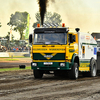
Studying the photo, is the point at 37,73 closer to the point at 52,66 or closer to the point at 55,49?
the point at 52,66

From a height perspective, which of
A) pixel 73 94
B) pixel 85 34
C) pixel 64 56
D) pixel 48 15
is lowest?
pixel 73 94

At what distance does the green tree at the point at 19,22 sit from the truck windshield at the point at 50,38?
301ft

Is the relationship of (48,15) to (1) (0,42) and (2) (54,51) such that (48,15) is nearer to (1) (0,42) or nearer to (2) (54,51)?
(1) (0,42)

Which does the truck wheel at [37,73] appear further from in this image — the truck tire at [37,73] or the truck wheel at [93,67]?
the truck wheel at [93,67]

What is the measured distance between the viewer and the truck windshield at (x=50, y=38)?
17469 millimetres

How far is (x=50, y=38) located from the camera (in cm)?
1758

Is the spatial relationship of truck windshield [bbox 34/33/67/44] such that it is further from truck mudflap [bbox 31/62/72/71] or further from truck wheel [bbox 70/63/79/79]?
truck wheel [bbox 70/63/79/79]

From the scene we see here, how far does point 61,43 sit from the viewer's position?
17.4 meters

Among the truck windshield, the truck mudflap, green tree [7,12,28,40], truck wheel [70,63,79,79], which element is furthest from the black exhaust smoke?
green tree [7,12,28,40]

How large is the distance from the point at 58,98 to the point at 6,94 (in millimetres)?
2019

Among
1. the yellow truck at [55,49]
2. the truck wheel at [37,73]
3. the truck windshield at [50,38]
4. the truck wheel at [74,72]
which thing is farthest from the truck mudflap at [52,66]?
the truck windshield at [50,38]

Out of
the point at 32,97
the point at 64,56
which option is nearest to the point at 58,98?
the point at 32,97

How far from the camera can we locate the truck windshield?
17.5 meters

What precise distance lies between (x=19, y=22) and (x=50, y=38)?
9572cm
